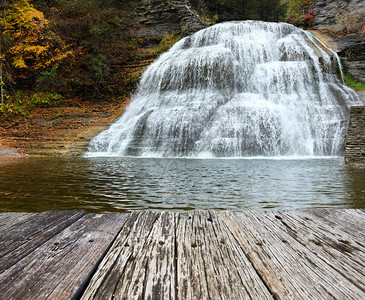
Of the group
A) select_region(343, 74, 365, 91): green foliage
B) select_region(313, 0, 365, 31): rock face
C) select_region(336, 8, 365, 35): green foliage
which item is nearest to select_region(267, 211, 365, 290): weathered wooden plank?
select_region(343, 74, 365, 91): green foliage

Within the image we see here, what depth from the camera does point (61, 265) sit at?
1.12m

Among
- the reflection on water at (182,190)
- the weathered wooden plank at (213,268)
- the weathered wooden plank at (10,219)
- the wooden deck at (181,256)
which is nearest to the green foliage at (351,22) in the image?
the reflection on water at (182,190)

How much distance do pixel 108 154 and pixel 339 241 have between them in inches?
441

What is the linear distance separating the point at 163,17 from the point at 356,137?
21720mm

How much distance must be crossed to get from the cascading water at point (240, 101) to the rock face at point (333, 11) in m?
6.25

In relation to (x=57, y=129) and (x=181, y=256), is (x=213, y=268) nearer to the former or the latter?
(x=181, y=256)

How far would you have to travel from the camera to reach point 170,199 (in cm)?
406


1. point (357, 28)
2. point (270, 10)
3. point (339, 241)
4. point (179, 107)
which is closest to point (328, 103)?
point (179, 107)

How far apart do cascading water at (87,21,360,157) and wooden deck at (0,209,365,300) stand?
9065mm

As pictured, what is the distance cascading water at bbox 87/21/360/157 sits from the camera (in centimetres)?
1102

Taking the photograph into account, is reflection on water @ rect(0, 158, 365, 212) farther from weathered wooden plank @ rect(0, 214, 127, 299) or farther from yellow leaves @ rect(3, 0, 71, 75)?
yellow leaves @ rect(3, 0, 71, 75)

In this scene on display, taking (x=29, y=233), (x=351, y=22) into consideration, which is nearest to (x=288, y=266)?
(x=29, y=233)

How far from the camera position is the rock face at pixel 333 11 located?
19.9m

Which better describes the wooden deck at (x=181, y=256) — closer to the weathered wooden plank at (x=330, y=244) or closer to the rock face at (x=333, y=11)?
the weathered wooden plank at (x=330, y=244)
